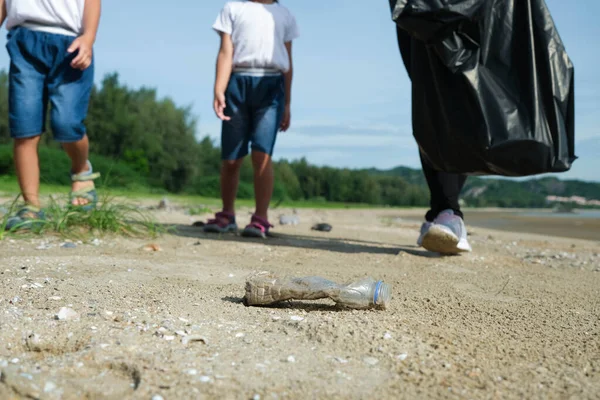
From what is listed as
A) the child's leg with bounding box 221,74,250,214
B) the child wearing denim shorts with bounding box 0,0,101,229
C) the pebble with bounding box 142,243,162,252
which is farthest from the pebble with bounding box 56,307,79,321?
the child's leg with bounding box 221,74,250,214

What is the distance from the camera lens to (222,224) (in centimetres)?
449

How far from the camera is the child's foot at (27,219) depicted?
11.4ft

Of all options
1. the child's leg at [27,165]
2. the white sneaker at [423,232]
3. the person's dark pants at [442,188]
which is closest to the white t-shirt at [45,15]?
the child's leg at [27,165]

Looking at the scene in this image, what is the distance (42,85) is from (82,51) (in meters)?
0.36

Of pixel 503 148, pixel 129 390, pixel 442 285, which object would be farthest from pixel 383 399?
pixel 503 148

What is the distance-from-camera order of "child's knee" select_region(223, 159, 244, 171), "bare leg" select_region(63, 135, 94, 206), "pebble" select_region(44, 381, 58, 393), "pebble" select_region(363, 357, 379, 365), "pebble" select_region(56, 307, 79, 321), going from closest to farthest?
"pebble" select_region(44, 381, 58, 393), "pebble" select_region(363, 357, 379, 365), "pebble" select_region(56, 307, 79, 321), "bare leg" select_region(63, 135, 94, 206), "child's knee" select_region(223, 159, 244, 171)

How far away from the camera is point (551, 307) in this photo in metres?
2.14

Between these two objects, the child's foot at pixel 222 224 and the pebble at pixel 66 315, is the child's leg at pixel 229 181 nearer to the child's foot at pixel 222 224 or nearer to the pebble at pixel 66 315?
the child's foot at pixel 222 224

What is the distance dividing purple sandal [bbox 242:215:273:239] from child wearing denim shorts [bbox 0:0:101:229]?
3.58 ft

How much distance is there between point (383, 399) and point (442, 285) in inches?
55.2

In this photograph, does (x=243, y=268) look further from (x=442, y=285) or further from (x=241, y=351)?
(x=241, y=351)

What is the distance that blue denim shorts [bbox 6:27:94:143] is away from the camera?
3.60m

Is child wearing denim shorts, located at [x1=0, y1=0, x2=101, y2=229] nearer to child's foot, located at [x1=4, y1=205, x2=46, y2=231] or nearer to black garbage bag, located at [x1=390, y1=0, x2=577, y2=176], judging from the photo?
child's foot, located at [x1=4, y1=205, x2=46, y2=231]

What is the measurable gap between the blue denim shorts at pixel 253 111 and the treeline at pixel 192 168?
11.9 metres
